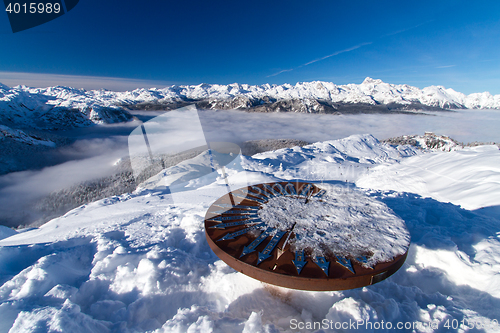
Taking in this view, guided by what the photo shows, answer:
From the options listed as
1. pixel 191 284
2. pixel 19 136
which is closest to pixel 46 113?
pixel 19 136

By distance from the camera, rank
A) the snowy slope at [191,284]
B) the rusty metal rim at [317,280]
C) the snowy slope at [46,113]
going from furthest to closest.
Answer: the snowy slope at [46,113], the snowy slope at [191,284], the rusty metal rim at [317,280]

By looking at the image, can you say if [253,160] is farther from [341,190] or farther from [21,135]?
[21,135]

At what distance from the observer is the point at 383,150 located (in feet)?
70.6

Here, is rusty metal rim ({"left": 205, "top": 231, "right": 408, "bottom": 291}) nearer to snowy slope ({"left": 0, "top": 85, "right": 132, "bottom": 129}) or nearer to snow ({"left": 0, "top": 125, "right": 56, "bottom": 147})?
snow ({"left": 0, "top": 125, "right": 56, "bottom": 147})

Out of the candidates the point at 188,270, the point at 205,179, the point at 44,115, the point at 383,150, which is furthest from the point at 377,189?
the point at 44,115

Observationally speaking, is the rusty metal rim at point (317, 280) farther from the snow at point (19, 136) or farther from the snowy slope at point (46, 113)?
the snowy slope at point (46, 113)

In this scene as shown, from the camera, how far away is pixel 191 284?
11.0 feet

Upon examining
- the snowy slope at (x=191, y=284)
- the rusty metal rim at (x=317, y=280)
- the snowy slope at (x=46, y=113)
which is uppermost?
the snowy slope at (x=46, y=113)

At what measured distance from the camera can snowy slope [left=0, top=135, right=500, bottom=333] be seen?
2482 millimetres

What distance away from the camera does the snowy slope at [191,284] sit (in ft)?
8.14

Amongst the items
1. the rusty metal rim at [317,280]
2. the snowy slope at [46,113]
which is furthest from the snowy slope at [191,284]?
the snowy slope at [46,113]

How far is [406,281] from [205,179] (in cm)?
683

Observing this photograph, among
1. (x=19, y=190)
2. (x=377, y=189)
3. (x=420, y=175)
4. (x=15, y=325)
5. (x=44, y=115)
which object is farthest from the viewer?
(x=44, y=115)

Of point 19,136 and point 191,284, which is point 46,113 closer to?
point 19,136
